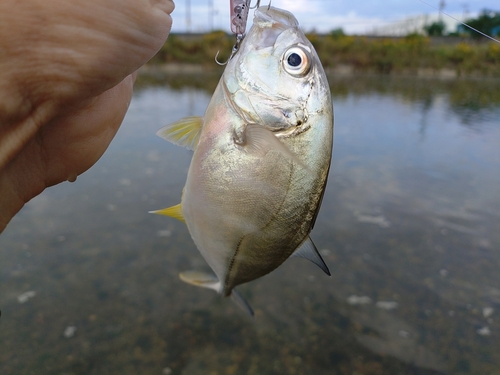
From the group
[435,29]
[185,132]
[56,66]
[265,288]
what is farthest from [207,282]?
[435,29]

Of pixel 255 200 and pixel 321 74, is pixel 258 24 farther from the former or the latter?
pixel 255 200

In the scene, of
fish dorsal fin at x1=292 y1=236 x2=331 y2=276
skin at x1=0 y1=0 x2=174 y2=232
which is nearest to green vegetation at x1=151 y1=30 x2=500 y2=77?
fish dorsal fin at x1=292 y1=236 x2=331 y2=276

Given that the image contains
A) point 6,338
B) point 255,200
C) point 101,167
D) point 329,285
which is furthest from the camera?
point 101,167

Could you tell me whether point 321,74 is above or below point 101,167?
above

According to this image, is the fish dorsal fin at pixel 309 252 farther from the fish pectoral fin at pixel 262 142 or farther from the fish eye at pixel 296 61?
the fish eye at pixel 296 61

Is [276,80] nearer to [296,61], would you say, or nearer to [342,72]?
[296,61]

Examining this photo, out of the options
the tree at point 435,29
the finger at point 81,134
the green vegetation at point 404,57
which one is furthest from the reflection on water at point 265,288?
the tree at point 435,29

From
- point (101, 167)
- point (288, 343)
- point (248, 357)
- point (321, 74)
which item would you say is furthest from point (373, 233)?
point (101, 167)

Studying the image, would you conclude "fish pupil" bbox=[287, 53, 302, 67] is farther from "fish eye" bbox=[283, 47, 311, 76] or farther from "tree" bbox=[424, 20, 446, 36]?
"tree" bbox=[424, 20, 446, 36]
